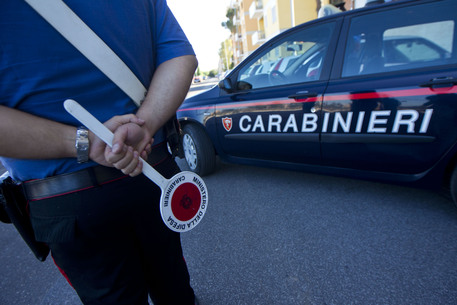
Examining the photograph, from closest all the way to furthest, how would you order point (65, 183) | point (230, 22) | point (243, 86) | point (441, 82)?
1. point (65, 183)
2. point (441, 82)
3. point (243, 86)
4. point (230, 22)

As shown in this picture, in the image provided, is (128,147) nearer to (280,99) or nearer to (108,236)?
(108,236)

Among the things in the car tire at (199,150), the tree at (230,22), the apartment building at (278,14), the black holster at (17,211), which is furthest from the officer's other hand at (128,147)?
the tree at (230,22)

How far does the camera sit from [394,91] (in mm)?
1747

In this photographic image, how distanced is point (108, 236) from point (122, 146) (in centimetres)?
32

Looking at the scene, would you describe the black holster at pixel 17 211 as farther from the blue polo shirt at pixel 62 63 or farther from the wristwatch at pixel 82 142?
the wristwatch at pixel 82 142

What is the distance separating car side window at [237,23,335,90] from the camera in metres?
2.22

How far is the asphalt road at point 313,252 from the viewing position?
1417 mm

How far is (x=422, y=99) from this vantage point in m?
1.66

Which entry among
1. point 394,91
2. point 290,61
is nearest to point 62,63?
point 394,91

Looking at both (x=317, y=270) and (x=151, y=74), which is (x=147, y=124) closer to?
(x=151, y=74)

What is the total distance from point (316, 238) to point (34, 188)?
5.63 ft

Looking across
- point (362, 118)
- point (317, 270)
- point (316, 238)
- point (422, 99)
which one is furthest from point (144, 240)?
point (422, 99)

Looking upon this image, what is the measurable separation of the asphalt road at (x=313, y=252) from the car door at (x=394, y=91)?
43cm

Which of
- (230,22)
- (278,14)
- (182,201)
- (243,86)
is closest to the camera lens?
(182,201)
